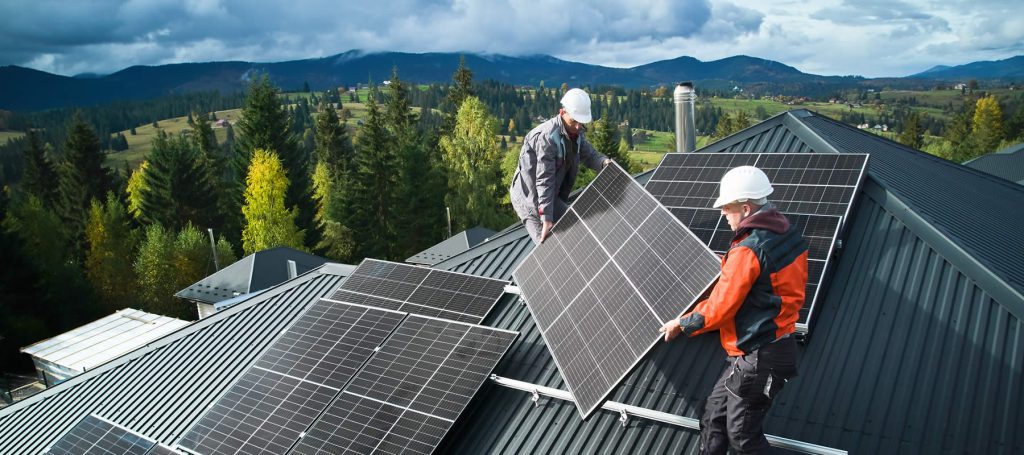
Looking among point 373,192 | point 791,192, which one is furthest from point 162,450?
point 373,192

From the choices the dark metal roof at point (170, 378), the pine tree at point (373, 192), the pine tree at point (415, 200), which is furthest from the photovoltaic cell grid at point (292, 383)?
the pine tree at point (373, 192)

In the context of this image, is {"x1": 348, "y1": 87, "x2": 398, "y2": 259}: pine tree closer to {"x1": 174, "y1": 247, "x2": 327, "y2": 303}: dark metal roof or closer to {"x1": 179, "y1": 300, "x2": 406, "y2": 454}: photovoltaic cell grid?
{"x1": 174, "y1": 247, "x2": 327, "y2": 303}: dark metal roof

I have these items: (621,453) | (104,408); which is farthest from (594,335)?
(104,408)

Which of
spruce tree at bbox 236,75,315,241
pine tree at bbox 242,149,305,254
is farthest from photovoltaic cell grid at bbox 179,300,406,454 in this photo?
spruce tree at bbox 236,75,315,241

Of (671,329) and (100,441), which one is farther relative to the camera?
Result: (100,441)

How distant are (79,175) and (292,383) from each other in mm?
61152

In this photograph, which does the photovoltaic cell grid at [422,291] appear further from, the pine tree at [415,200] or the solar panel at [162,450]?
the pine tree at [415,200]

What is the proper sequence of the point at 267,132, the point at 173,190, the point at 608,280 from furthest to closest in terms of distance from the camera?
the point at 267,132, the point at 173,190, the point at 608,280

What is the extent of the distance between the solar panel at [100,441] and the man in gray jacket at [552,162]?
22.9 feet

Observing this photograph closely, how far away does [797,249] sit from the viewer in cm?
585

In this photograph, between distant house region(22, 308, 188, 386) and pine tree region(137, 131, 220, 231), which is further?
pine tree region(137, 131, 220, 231)

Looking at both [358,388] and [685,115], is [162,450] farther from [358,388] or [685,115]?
[685,115]

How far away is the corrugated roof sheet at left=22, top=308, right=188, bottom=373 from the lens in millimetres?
28797

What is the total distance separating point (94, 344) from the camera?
3048 cm
